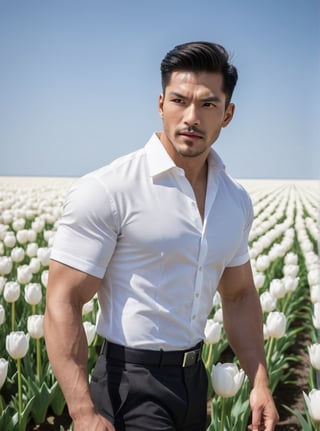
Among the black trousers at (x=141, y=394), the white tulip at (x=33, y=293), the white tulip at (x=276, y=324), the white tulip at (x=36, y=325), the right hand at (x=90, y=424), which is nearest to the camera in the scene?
the right hand at (x=90, y=424)

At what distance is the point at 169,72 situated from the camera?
2047mm

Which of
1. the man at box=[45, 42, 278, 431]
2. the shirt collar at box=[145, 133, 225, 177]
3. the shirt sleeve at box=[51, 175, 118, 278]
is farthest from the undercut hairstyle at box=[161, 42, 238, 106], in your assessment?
the shirt sleeve at box=[51, 175, 118, 278]

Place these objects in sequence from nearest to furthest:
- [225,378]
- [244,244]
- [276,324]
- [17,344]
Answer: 1. [244,244]
2. [225,378]
3. [17,344]
4. [276,324]

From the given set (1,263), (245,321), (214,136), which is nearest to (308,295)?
(1,263)

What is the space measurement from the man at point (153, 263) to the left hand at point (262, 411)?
4 cm

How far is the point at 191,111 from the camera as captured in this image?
1938 mm

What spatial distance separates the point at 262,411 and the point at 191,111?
1.19m

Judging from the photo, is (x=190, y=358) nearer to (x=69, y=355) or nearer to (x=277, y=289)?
(x=69, y=355)

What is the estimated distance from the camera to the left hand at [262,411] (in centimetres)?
215

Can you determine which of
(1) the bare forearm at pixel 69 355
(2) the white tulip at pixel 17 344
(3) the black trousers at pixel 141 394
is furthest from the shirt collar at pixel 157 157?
(2) the white tulip at pixel 17 344

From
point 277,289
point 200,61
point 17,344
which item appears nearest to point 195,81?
point 200,61

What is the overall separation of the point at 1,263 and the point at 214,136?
3286mm

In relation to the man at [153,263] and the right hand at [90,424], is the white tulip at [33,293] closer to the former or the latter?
the man at [153,263]

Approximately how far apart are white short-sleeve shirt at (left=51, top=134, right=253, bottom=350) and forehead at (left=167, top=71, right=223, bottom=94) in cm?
22
